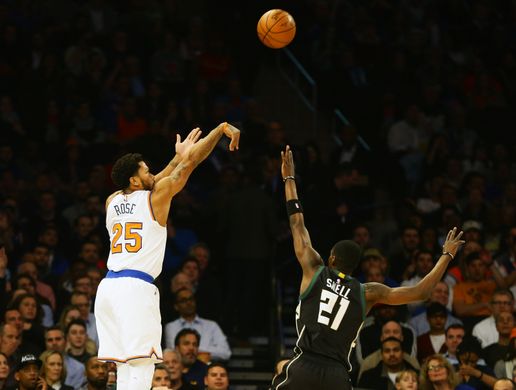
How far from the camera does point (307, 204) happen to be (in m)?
17.1

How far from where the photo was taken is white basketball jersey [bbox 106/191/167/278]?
1012cm

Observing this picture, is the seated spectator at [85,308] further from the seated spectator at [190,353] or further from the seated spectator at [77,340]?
the seated spectator at [190,353]

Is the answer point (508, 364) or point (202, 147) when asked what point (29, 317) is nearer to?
point (202, 147)

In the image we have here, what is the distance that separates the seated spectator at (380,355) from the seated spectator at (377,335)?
0.19 meters

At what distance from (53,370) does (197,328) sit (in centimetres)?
234

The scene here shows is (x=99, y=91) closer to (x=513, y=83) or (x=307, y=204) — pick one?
(x=307, y=204)

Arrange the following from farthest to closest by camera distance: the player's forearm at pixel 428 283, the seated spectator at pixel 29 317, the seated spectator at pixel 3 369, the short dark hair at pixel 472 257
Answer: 1. the short dark hair at pixel 472 257
2. the seated spectator at pixel 29 317
3. the seated spectator at pixel 3 369
4. the player's forearm at pixel 428 283

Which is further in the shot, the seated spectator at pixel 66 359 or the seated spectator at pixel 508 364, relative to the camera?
the seated spectator at pixel 508 364

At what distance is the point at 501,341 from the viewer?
14.5 meters

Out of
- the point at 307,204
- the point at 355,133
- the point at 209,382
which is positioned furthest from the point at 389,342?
the point at 355,133

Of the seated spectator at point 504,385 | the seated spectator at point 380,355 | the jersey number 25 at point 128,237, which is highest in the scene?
the jersey number 25 at point 128,237

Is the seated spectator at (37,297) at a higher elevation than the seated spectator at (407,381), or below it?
higher

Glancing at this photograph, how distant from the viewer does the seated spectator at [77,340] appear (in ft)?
45.8

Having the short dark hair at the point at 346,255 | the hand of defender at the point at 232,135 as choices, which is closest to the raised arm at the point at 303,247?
Result: the short dark hair at the point at 346,255
